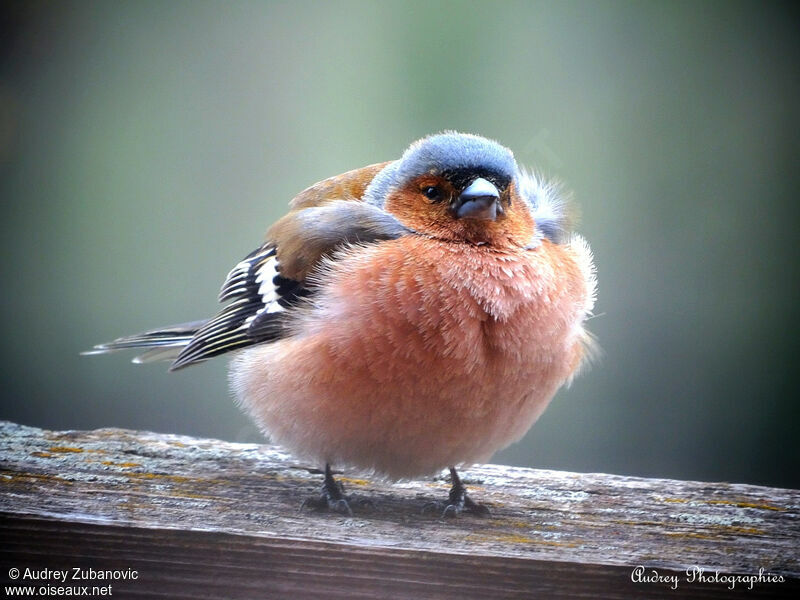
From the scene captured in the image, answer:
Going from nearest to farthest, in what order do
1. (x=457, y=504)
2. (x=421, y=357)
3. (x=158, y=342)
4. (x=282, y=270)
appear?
(x=421, y=357)
(x=457, y=504)
(x=282, y=270)
(x=158, y=342)

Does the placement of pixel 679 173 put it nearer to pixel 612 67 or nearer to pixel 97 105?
pixel 612 67

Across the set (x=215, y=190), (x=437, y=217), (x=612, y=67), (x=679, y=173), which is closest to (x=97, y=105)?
(x=215, y=190)

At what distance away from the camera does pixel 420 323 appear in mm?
1988

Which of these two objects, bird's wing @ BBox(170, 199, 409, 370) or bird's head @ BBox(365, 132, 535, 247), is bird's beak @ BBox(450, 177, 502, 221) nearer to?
bird's head @ BBox(365, 132, 535, 247)

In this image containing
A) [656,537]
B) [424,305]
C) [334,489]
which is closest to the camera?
[656,537]

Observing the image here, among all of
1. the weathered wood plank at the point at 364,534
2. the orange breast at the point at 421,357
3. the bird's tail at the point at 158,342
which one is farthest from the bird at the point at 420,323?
the bird's tail at the point at 158,342

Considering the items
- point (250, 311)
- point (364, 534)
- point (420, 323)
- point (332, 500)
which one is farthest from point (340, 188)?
point (364, 534)

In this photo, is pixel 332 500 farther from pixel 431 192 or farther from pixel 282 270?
pixel 431 192

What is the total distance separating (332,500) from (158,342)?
922mm

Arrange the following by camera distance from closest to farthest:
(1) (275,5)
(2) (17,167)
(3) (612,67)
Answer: (2) (17,167), (1) (275,5), (3) (612,67)

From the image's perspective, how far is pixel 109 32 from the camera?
2318 mm

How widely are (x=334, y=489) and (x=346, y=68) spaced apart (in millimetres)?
1398

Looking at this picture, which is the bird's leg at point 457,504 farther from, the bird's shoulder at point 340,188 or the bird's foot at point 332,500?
the bird's shoulder at point 340,188

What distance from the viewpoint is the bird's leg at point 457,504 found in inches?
79.4
